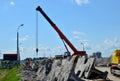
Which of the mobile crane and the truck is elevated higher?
the mobile crane

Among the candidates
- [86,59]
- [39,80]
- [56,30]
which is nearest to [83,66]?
[86,59]

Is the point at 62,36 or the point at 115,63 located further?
the point at 62,36

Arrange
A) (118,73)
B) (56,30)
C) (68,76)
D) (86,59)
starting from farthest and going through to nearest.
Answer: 1. (56,30)
2. (118,73)
3. (86,59)
4. (68,76)

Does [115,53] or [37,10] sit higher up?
[37,10]

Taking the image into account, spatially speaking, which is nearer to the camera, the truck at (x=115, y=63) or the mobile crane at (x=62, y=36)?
the truck at (x=115, y=63)

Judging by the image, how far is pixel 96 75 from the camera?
2881 centimetres

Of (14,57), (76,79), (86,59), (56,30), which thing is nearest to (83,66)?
(86,59)

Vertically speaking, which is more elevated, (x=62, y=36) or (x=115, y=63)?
(x=62, y=36)

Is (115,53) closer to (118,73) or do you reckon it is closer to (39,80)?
(118,73)

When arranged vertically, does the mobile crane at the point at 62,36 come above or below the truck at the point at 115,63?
above

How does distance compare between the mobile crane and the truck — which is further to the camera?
the mobile crane

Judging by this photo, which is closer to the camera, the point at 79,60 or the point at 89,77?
the point at 89,77

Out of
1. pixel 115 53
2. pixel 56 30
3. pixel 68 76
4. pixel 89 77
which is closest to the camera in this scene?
pixel 68 76

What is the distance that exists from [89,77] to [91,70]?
56 centimetres
